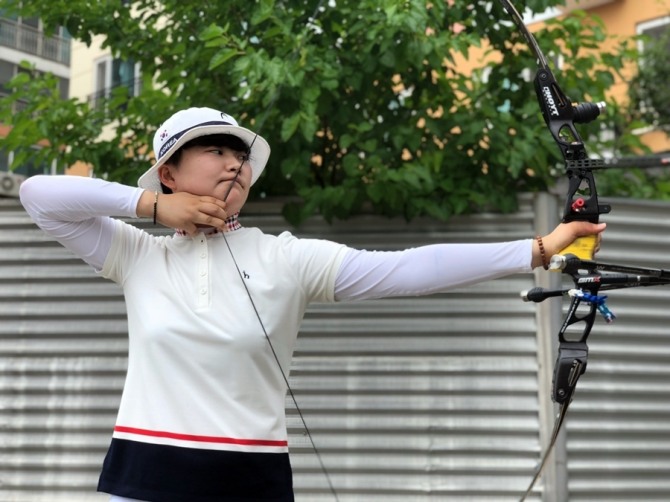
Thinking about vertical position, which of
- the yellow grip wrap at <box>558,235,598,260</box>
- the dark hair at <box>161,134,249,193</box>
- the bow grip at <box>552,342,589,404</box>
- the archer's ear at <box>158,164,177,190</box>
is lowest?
the bow grip at <box>552,342,589,404</box>

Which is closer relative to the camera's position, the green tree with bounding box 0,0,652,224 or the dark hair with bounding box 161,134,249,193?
the dark hair with bounding box 161,134,249,193

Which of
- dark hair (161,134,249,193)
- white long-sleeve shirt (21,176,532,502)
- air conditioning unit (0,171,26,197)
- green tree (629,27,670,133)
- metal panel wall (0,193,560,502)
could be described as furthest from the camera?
green tree (629,27,670,133)

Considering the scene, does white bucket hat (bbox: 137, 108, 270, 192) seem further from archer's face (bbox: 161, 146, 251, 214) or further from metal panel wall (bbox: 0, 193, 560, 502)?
metal panel wall (bbox: 0, 193, 560, 502)

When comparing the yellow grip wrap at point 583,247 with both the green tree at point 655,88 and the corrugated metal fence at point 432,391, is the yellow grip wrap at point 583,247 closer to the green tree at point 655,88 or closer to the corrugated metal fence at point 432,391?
the corrugated metal fence at point 432,391

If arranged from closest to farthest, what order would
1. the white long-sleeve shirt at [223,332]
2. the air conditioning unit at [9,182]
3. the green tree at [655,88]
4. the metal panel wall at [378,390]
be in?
the white long-sleeve shirt at [223,332]
the metal panel wall at [378,390]
the air conditioning unit at [9,182]
the green tree at [655,88]

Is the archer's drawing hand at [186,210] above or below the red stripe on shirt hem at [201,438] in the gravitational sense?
above

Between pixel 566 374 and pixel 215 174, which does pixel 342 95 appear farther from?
pixel 566 374

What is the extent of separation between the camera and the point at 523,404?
509cm

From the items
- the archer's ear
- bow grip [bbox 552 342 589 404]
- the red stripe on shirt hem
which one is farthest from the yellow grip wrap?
the archer's ear

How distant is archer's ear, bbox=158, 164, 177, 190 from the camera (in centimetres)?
246

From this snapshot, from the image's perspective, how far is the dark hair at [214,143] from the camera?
240 cm

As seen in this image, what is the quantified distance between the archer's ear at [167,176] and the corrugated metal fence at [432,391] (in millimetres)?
2647

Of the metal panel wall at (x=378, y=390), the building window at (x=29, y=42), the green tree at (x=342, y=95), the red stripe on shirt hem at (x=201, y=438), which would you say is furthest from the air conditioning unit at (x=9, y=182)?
the building window at (x=29, y=42)

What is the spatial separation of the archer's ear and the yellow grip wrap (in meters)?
0.95
